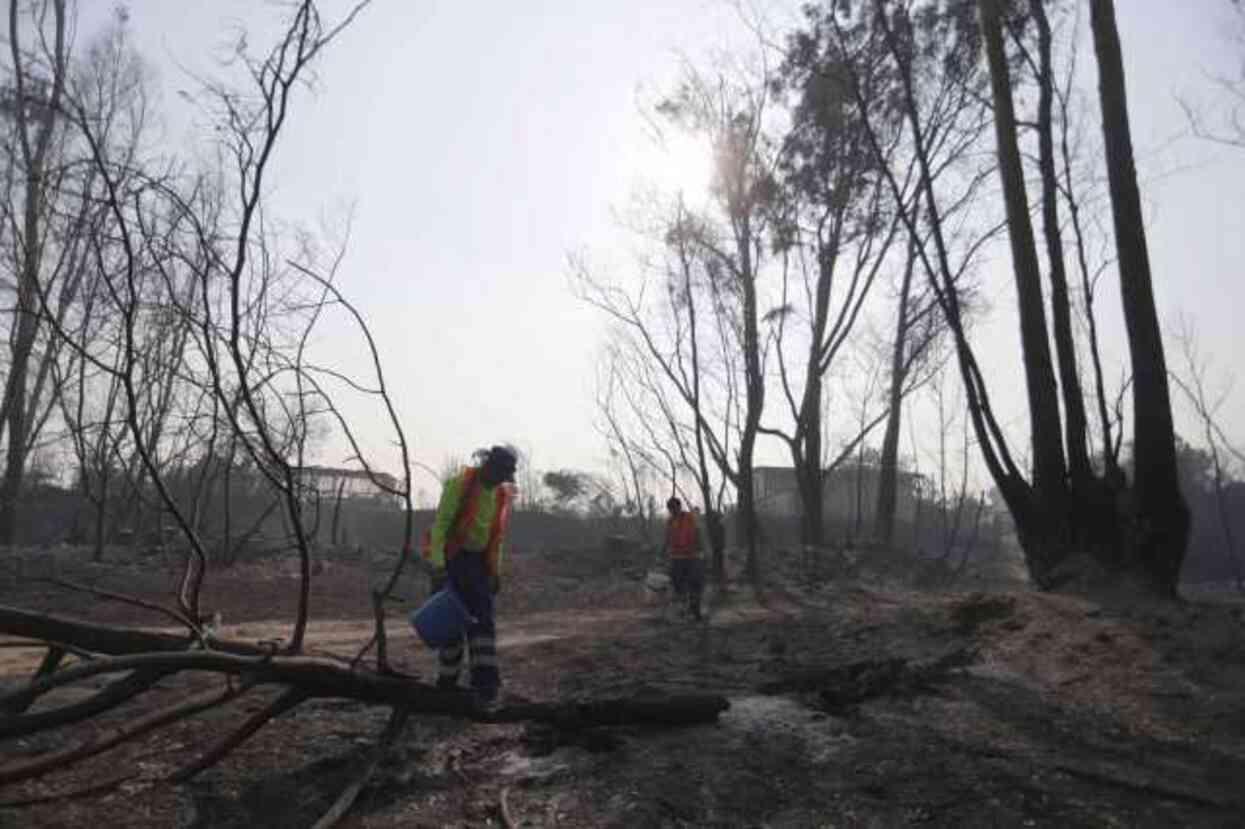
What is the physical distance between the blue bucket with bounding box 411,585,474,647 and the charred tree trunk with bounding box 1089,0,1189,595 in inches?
260

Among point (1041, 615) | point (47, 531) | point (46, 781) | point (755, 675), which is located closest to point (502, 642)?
point (755, 675)

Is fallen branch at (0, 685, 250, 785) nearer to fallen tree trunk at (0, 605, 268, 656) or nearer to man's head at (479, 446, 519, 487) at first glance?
fallen tree trunk at (0, 605, 268, 656)

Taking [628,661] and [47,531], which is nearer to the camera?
[628,661]

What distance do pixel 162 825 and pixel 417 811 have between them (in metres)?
1.10

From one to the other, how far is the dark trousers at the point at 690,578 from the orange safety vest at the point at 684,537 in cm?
12

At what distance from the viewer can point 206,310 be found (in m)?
4.97

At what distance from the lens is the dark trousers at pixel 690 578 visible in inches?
547

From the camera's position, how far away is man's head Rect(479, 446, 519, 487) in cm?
624

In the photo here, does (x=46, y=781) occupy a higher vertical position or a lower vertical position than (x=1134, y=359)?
lower

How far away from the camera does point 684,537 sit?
14.0m

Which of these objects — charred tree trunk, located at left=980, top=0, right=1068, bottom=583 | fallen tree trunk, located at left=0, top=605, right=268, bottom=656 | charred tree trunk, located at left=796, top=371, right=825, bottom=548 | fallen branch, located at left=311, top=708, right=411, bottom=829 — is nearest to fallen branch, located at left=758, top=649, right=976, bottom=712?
fallen branch, located at left=311, top=708, right=411, bottom=829

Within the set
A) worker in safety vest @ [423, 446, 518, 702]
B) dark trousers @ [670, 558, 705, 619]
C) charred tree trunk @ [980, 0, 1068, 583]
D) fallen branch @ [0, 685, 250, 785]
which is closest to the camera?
fallen branch @ [0, 685, 250, 785]

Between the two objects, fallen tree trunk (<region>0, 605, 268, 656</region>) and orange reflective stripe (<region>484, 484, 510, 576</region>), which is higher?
orange reflective stripe (<region>484, 484, 510, 576</region>)

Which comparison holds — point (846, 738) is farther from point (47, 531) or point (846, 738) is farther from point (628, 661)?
point (47, 531)
